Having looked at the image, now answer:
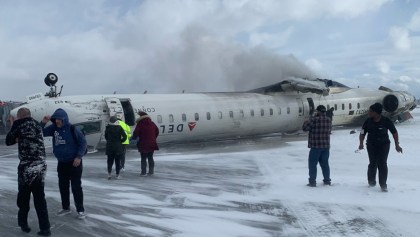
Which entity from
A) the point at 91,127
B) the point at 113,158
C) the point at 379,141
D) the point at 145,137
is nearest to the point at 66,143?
the point at 113,158

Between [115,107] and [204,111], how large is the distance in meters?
4.33

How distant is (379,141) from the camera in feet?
28.6

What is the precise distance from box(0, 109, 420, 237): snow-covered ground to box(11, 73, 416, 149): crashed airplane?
148 inches

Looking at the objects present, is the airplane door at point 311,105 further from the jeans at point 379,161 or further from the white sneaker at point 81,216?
the white sneaker at point 81,216

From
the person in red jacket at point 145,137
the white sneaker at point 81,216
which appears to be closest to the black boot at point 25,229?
the white sneaker at point 81,216

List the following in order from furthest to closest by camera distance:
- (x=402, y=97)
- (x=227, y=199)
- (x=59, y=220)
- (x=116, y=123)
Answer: (x=402, y=97), (x=116, y=123), (x=227, y=199), (x=59, y=220)

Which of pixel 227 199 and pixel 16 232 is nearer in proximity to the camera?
pixel 16 232

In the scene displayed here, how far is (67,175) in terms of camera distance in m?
7.01

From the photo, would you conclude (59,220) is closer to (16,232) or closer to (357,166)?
(16,232)

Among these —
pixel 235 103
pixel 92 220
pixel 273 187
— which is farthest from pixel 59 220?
pixel 235 103

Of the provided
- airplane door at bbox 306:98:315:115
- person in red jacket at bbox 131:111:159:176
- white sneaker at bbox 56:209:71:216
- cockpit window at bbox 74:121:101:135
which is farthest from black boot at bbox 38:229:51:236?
airplane door at bbox 306:98:315:115

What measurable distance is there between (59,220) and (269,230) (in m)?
3.38

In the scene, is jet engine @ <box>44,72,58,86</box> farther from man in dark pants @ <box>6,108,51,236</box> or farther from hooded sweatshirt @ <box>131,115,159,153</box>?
man in dark pants @ <box>6,108,51,236</box>

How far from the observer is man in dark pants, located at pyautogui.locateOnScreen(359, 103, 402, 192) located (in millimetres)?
8680
